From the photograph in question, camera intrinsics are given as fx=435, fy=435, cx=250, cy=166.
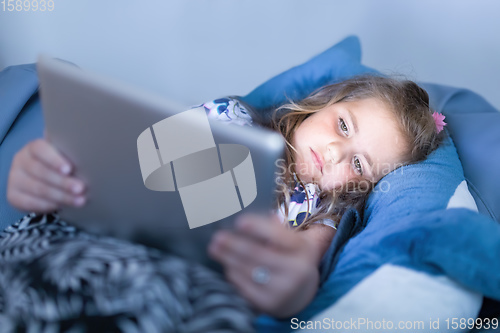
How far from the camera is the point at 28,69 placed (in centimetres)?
113

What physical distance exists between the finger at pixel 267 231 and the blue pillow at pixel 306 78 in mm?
812

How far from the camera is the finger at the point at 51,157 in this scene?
0.60 m

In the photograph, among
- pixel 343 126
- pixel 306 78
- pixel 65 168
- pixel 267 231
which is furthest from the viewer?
pixel 306 78

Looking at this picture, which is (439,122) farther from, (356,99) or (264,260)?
(264,260)

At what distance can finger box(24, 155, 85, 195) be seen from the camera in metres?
0.61

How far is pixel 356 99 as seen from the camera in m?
1.09

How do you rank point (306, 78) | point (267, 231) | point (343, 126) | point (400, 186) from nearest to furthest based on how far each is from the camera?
point (267, 231) → point (400, 186) → point (343, 126) → point (306, 78)

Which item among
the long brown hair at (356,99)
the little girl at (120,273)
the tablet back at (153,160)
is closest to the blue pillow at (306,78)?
the long brown hair at (356,99)

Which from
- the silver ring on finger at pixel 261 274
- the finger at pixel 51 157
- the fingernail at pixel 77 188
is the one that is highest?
the finger at pixel 51 157

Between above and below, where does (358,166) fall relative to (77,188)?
below

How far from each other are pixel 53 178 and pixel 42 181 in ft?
0.10

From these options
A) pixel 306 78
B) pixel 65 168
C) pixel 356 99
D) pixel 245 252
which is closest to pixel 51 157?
pixel 65 168

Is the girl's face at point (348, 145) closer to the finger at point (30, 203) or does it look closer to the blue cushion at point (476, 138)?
the blue cushion at point (476, 138)

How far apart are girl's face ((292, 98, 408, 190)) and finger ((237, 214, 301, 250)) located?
494 millimetres
